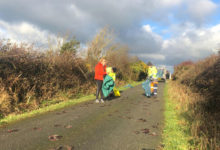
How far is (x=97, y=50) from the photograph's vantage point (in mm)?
16312

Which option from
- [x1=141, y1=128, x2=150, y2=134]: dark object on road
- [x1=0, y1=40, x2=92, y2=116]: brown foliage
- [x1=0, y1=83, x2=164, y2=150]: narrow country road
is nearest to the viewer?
[x1=0, y1=83, x2=164, y2=150]: narrow country road

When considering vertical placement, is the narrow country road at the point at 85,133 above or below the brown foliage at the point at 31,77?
below

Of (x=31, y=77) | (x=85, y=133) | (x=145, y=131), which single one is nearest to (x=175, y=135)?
(x=145, y=131)

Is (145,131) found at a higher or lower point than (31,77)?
lower

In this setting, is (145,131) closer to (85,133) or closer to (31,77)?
(85,133)

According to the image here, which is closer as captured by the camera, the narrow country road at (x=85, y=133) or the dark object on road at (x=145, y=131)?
the narrow country road at (x=85, y=133)

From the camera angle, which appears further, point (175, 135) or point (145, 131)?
point (145, 131)

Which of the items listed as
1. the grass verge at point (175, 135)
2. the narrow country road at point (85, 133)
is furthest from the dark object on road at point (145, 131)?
the grass verge at point (175, 135)

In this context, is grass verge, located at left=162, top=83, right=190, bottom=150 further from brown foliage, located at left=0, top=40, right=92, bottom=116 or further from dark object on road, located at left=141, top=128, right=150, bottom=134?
brown foliage, located at left=0, top=40, right=92, bottom=116

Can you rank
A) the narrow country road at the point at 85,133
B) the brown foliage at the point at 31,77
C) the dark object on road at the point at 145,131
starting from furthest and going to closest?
the brown foliage at the point at 31,77 → the dark object on road at the point at 145,131 → the narrow country road at the point at 85,133

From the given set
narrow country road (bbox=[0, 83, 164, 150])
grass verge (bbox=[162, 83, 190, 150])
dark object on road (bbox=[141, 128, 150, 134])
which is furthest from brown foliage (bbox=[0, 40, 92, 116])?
grass verge (bbox=[162, 83, 190, 150])

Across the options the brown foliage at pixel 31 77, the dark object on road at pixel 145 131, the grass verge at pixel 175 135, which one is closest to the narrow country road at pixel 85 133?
the dark object on road at pixel 145 131

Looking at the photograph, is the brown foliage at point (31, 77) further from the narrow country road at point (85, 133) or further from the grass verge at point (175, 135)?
the grass verge at point (175, 135)

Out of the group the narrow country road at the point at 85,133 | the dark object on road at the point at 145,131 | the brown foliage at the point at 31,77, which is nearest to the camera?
the narrow country road at the point at 85,133
